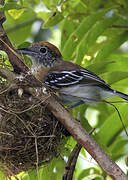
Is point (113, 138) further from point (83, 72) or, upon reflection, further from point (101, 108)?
point (83, 72)

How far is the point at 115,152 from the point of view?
183 inches

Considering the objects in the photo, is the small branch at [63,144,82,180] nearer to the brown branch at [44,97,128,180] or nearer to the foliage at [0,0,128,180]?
the brown branch at [44,97,128,180]

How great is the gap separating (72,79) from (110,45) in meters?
0.83

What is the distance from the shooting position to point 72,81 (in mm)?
Result: 4320

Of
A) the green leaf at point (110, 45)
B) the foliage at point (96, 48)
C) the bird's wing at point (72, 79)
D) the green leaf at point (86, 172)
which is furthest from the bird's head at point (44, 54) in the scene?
the green leaf at point (86, 172)

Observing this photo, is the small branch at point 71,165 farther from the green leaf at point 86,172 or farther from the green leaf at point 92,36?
the green leaf at point 92,36

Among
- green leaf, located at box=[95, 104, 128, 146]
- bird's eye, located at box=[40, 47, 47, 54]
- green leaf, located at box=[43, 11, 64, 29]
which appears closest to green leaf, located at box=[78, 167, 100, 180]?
green leaf, located at box=[95, 104, 128, 146]

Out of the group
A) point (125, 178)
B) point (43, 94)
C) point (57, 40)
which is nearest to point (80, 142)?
point (125, 178)

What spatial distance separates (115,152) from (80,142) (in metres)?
1.64

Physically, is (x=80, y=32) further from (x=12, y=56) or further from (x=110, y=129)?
(x=12, y=56)

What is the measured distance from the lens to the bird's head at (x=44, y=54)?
188 inches

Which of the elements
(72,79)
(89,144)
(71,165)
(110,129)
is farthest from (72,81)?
(89,144)

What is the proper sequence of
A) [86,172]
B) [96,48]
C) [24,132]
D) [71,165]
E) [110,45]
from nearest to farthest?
[71,165]
[24,132]
[86,172]
[110,45]
[96,48]

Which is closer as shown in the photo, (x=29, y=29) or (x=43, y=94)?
(x=43, y=94)
